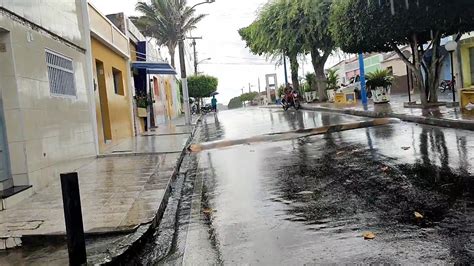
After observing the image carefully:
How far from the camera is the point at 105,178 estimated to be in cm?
890

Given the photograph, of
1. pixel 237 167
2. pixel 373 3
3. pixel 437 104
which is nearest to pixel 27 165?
pixel 237 167

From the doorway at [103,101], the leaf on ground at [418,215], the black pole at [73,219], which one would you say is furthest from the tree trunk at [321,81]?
the black pole at [73,219]

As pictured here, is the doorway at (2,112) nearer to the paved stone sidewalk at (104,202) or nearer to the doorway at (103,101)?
the paved stone sidewalk at (104,202)

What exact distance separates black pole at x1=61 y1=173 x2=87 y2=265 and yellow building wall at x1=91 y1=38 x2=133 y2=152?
968 cm

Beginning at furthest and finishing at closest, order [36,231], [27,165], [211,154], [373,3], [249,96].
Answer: [249,96] → [373,3] → [211,154] → [27,165] → [36,231]

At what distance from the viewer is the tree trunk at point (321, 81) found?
33.8m

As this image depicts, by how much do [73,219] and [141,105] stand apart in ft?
62.6

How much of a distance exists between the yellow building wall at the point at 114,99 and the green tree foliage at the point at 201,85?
128 ft

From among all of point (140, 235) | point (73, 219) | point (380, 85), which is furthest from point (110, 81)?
point (380, 85)

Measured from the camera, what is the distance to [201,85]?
59.6 m

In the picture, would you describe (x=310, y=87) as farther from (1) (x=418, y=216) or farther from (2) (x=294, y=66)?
(1) (x=418, y=216)

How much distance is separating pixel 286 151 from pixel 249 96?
70758 mm

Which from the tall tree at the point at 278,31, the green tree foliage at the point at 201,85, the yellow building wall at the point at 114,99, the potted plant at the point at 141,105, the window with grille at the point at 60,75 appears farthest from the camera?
the green tree foliage at the point at 201,85

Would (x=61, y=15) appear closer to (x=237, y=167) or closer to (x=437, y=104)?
(x=237, y=167)
